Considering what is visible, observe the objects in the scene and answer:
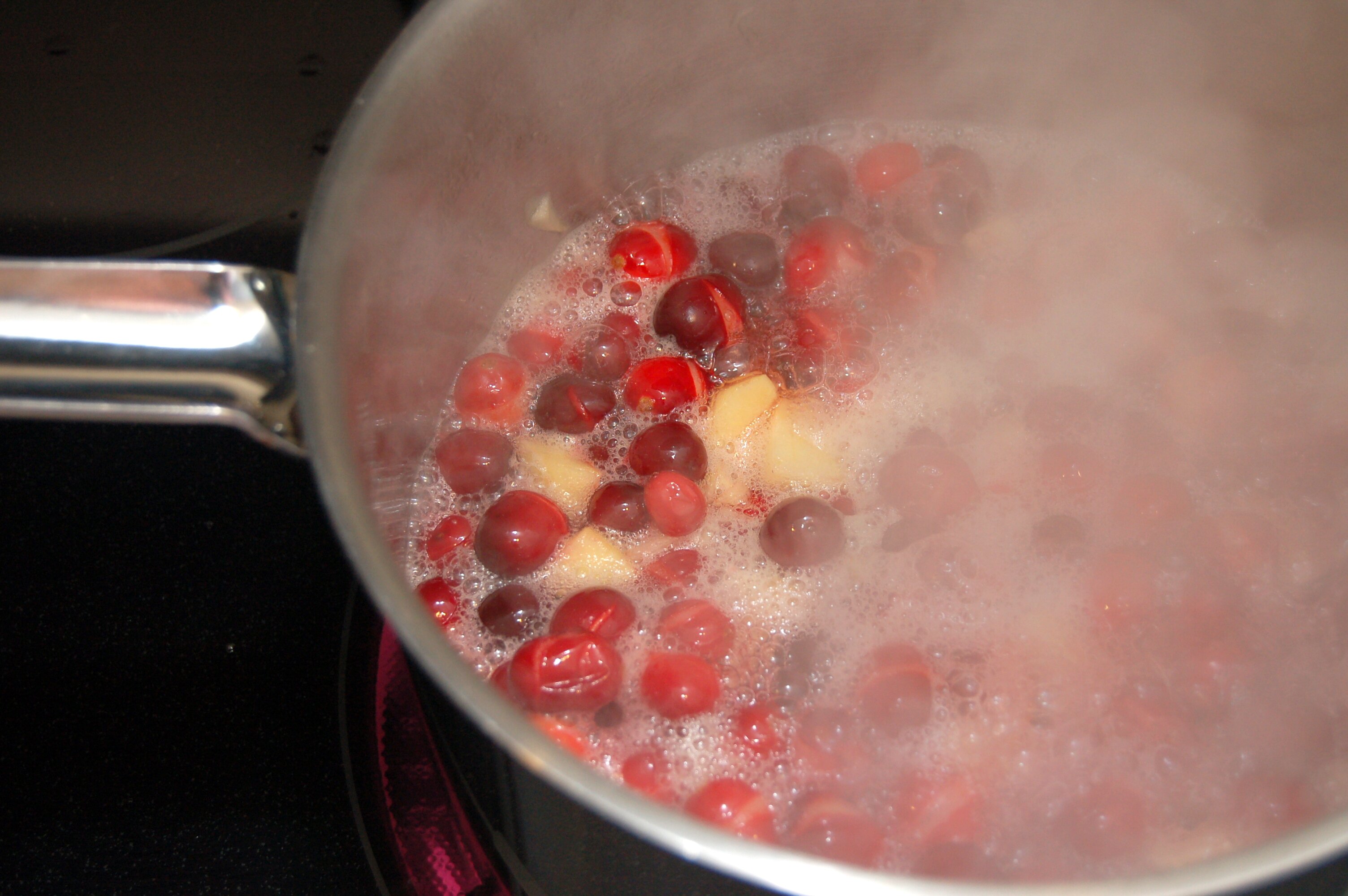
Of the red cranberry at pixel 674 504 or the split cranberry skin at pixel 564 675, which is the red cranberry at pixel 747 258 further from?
the split cranberry skin at pixel 564 675

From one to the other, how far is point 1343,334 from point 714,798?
1.19 m

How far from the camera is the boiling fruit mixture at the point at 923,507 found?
109 cm

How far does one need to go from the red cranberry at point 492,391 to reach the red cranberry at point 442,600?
0.25m

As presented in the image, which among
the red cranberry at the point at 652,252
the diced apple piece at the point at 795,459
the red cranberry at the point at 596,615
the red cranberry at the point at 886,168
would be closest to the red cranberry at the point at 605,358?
the red cranberry at the point at 652,252

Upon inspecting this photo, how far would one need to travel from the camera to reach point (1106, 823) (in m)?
1.05

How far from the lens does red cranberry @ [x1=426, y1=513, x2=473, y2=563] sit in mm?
1279

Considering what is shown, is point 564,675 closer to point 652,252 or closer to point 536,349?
point 536,349

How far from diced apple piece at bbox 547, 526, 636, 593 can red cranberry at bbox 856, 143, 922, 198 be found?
2.45ft

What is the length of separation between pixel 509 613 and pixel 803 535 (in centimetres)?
37

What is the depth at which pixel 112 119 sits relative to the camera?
1541 millimetres

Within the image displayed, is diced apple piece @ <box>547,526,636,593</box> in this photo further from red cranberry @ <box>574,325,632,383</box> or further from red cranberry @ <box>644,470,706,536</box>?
red cranberry @ <box>574,325,632,383</box>

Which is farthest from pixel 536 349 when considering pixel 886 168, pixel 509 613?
pixel 886 168

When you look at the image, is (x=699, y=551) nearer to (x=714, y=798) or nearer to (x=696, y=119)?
(x=714, y=798)

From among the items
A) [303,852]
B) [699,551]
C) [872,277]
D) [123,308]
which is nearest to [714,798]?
[699,551]
